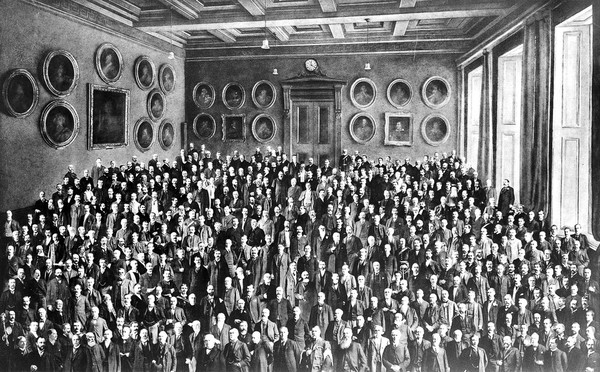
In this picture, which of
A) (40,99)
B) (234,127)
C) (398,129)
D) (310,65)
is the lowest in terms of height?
(398,129)

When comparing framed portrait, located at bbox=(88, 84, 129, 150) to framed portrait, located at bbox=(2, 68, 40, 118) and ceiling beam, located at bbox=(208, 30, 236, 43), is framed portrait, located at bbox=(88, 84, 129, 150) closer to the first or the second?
framed portrait, located at bbox=(2, 68, 40, 118)

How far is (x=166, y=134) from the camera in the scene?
18.2 meters

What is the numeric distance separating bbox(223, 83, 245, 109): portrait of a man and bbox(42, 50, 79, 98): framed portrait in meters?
5.28

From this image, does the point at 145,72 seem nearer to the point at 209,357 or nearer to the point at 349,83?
the point at 349,83

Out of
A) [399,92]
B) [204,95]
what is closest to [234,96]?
[204,95]

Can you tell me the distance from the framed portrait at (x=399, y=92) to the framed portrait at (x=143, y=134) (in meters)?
8.70

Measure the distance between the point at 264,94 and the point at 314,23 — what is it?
12.4ft

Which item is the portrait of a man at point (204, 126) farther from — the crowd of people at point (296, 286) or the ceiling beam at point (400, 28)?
the ceiling beam at point (400, 28)

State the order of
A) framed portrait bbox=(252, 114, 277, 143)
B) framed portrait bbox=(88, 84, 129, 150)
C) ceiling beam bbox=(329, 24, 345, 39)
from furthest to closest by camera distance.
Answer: framed portrait bbox=(252, 114, 277, 143)
ceiling beam bbox=(329, 24, 345, 39)
framed portrait bbox=(88, 84, 129, 150)

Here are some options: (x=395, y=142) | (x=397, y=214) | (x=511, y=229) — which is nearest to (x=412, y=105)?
(x=395, y=142)

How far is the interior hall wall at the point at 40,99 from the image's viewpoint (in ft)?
37.9

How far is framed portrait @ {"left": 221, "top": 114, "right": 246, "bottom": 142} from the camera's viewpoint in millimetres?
18078

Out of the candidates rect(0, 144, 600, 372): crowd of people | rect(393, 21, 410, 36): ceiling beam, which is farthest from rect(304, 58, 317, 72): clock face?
rect(0, 144, 600, 372): crowd of people

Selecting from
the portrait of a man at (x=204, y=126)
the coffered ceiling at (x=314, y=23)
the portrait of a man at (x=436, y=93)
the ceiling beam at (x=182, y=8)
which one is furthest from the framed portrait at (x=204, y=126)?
the portrait of a man at (x=436, y=93)
